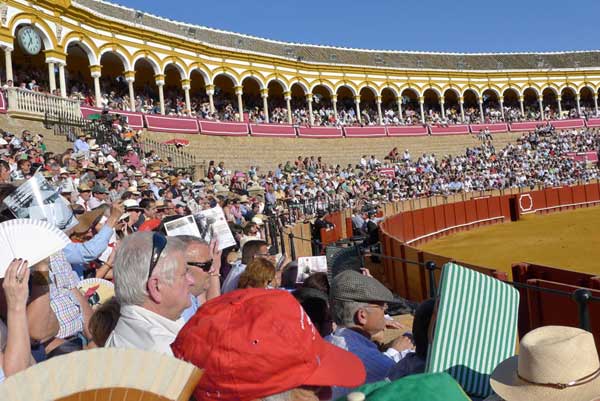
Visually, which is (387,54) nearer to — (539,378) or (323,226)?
(323,226)

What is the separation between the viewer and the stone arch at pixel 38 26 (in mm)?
21500

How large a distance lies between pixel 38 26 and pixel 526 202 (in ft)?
69.0

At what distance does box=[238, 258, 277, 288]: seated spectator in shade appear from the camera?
369 cm

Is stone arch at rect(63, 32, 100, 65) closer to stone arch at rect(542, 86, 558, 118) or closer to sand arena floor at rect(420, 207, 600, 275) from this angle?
sand arena floor at rect(420, 207, 600, 275)

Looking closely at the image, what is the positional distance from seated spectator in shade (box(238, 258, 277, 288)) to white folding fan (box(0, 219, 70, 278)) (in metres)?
1.48

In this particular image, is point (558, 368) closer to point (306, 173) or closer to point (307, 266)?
point (307, 266)

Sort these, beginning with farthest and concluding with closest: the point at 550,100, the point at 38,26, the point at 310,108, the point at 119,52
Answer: the point at 550,100, the point at 310,108, the point at 119,52, the point at 38,26

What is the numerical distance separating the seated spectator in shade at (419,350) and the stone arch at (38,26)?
2290cm

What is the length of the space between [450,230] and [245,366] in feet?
65.7

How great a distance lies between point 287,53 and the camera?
42031 mm

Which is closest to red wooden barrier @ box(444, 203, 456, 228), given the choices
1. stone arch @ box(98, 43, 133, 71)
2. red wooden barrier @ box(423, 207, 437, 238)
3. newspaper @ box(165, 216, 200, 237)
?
red wooden barrier @ box(423, 207, 437, 238)

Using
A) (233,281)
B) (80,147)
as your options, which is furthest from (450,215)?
(233,281)

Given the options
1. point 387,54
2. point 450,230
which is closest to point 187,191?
point 450,230

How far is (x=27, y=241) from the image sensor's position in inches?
92.0
